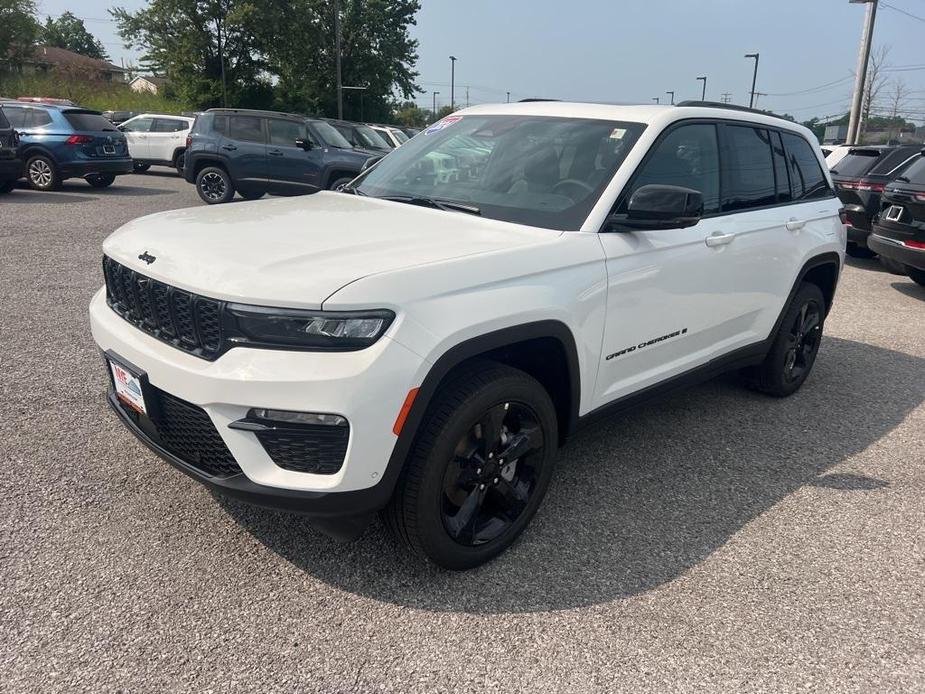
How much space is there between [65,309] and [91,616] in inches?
169

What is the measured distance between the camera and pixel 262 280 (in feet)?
7.50

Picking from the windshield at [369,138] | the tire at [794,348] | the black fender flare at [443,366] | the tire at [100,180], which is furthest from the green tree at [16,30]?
the black fender flare at [443,366]

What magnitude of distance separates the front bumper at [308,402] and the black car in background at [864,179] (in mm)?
8843

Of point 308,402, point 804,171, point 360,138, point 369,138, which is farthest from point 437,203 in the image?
point 369,138

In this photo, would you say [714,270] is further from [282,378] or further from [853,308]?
[853,308]

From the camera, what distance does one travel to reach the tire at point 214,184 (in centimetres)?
1322

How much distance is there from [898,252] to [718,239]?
17.8 ft

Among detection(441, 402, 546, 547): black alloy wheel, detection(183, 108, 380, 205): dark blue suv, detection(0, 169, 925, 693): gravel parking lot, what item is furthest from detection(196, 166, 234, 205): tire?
detection(441, 402, 546, 547): black alloy wheel

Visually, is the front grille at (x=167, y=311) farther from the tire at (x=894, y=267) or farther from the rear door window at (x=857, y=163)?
the rear door window at (x=857, y=163)

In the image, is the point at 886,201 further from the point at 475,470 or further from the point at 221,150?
the point at 221,150

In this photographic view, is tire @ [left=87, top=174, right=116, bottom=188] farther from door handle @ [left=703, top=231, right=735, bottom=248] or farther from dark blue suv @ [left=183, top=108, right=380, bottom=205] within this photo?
door handle @ [left=703, top=231, right=735, bottom=248]

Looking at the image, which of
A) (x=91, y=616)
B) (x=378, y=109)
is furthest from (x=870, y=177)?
(x=378, y=109)

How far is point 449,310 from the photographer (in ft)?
8.00

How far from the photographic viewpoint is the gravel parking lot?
7.64 ft
